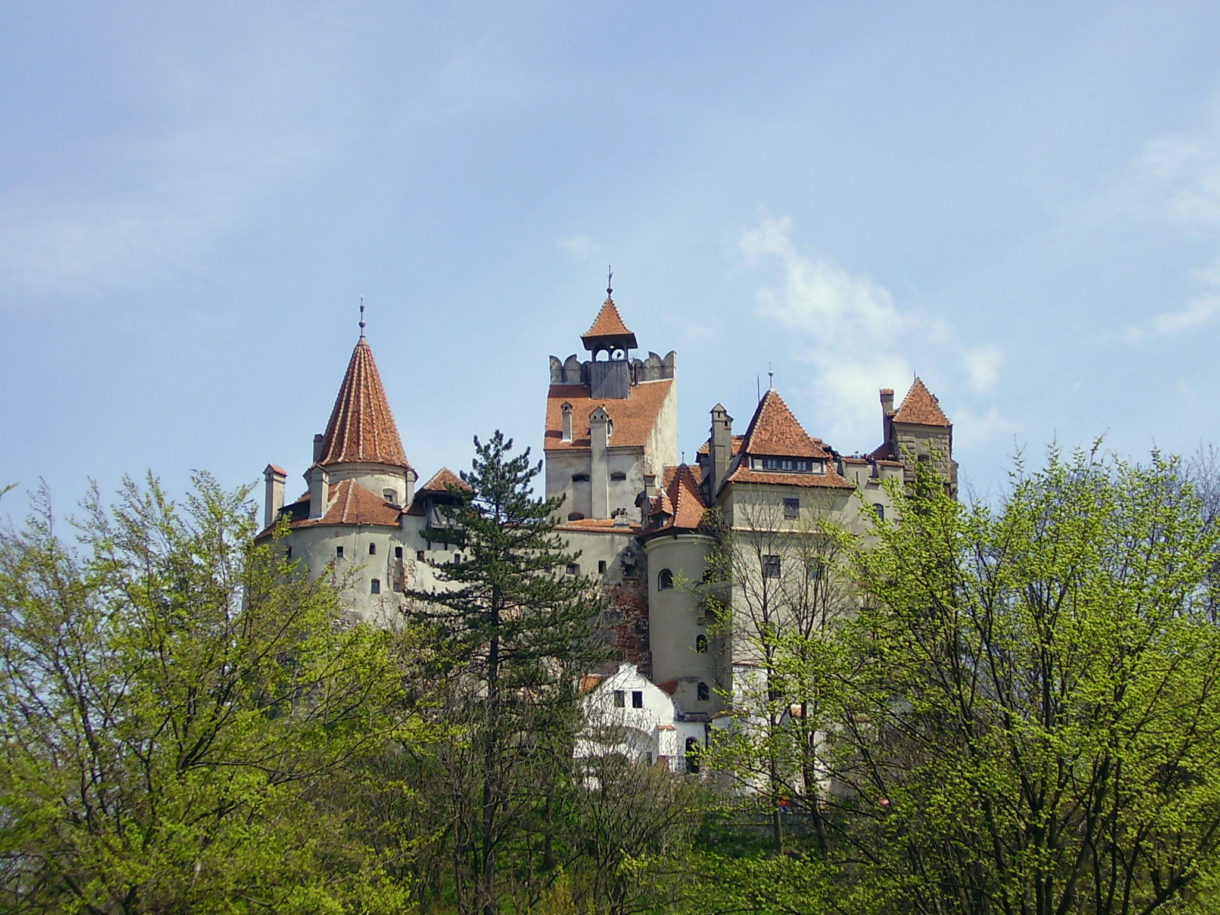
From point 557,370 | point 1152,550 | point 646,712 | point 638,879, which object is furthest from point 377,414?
point 1152,550

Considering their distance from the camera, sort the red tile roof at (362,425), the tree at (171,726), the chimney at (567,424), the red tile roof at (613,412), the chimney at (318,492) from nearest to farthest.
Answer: the tree at (171,726), the chimney at (318,492), the red tile roof at (362,425), the red tile roof at (613,412), the chimney at (567,424)

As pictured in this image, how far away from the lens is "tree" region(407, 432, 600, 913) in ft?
114

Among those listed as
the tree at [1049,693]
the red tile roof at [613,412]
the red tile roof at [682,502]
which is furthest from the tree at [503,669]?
the red tile roof at [613,412]

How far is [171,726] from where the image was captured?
20.7 metres

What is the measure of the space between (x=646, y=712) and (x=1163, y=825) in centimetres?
3150

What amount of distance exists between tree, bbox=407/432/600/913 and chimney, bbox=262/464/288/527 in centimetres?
1822

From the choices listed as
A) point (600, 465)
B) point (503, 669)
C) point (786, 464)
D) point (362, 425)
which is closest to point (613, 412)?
point (600, 465)

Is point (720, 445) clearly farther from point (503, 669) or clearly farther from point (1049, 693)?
point (1049, 693)

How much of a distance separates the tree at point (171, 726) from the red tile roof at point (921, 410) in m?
42.6

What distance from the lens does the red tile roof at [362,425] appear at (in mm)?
64125

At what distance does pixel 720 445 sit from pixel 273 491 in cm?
2095

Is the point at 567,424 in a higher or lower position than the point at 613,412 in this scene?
lower

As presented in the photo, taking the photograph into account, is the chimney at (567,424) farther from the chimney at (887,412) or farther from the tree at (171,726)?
the tree at (171,726)

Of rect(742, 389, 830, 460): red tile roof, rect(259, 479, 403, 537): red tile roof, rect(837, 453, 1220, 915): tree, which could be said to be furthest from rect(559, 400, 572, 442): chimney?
rect(837, 453, 1220, 915): tree
